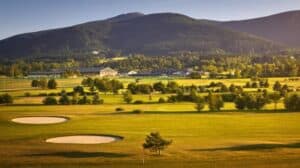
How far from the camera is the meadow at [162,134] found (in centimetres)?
4122

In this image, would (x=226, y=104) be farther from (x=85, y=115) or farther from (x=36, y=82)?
(x=36, y=82)

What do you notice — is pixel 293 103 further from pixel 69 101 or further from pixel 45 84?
pixel 45 84

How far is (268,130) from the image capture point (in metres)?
61.0

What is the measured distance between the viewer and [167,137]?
182 feet

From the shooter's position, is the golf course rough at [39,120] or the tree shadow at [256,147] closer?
the tree shadow at [256,147]

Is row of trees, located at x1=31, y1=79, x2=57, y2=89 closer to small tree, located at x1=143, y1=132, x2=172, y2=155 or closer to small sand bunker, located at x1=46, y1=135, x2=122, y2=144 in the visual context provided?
small sand bunker, located at x1=46, y1=135, x2=122, y2=144

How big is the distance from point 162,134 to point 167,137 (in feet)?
7.68

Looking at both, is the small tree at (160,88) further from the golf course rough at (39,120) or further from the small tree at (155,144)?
the small tree at (155,144)

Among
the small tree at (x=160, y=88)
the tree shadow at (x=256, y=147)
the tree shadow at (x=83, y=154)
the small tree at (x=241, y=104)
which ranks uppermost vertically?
the small tree at (x=160, y=88)

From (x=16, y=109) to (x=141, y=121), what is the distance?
3046cm

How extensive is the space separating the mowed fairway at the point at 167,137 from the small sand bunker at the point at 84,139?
1.55 meters

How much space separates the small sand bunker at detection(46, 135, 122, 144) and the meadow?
151 centimetres

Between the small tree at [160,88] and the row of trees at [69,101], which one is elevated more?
the small tree at [160,88]

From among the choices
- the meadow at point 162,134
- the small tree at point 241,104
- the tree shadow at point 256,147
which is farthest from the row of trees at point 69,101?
the tree shadow at point 256,147
